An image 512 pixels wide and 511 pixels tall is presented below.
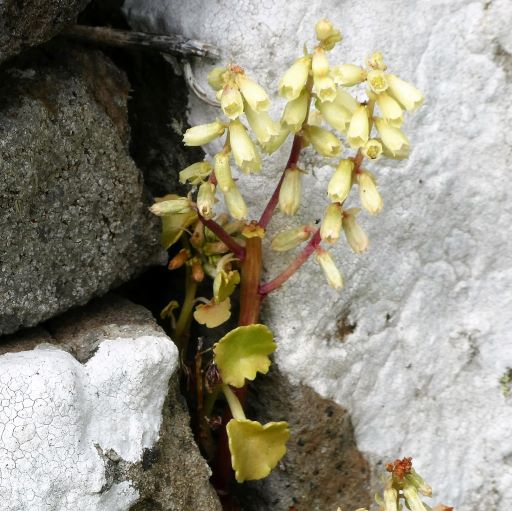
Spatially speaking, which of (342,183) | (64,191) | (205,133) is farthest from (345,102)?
(64,191)

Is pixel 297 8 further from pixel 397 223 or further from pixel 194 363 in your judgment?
pixel 194 363

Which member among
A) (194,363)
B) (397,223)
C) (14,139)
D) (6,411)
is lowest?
(194,363)

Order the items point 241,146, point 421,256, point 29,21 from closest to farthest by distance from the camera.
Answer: point 29,21, point 241,146, point 421,256

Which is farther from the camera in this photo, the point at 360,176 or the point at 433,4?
the point at 433,4

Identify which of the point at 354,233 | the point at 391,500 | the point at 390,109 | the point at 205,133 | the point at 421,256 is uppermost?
the point at 390,109

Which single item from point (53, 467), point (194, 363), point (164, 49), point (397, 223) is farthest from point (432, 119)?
point (53, 467)

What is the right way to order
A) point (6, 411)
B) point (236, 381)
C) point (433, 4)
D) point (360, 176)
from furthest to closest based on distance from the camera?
1. point (433, 4)
2. point (236, 381)
3. point (360, 176)
4. point (6, 411)

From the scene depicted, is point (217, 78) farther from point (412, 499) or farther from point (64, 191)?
point (412, 499)

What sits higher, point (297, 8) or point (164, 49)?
point (297, 8)
